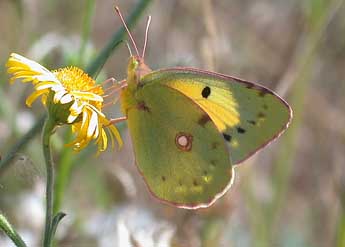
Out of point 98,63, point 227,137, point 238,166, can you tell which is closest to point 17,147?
point 98,63

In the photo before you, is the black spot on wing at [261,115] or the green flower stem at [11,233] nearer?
the green flower stem at [11,233]

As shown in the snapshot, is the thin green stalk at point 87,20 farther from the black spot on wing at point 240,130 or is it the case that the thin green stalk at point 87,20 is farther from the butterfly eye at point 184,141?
the black spot on wing at point 240,130

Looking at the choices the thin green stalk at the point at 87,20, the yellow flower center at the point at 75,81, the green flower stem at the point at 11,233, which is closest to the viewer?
the green flower stem at the point at 11,233

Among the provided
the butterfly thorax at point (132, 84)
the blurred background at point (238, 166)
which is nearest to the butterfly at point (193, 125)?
the butterfly thorax at point (132, 84)

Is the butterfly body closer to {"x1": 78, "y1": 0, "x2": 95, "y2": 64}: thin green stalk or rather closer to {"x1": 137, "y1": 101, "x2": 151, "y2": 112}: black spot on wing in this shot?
{"x1": 137, "y1": 101, "x2": 151, "y2": 112}: black spot on wing

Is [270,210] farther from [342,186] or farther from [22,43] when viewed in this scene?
[22,43]

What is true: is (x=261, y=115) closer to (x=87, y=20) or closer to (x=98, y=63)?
(x=98, y=63)

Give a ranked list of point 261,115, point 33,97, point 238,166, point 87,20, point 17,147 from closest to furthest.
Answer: point 33,97 < point 17,147 < point 261,115 < point 87,20 < point 238,166
